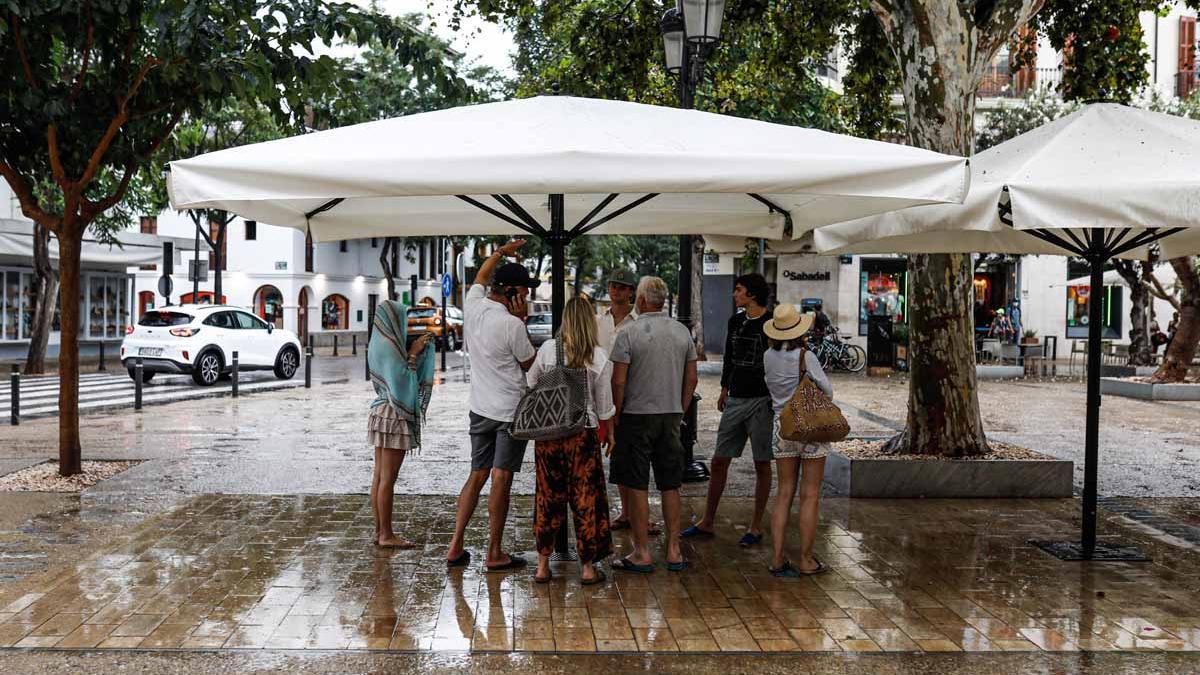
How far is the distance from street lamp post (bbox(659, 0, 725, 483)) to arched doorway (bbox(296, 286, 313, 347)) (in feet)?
130

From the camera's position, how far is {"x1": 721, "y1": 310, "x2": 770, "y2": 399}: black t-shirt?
22.4 ft

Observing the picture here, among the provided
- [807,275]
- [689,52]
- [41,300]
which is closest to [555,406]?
[689,52]

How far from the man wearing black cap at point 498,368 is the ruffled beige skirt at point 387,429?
30.4 inches

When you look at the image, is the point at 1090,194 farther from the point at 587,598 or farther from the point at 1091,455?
the point at 587,598

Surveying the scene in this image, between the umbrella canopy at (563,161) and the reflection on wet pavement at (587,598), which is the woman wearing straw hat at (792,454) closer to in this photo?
the reflection on wet pavement at (587,598)

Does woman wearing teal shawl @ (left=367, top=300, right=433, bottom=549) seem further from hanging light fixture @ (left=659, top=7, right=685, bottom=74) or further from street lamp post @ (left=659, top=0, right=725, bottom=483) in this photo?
hanging light fixture @ (left=659, top=7, right=685, bottom=74)

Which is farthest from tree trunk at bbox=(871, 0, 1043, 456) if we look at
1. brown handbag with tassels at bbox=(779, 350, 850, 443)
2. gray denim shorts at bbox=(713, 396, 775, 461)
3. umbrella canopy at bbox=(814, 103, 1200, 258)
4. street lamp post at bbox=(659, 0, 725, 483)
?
brown handbag with tassels at bbox=(779, 350, 850, 443)

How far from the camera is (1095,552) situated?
6.86 m

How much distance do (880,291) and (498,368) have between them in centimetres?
2814

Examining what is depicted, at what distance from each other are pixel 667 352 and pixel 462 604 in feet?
6.18

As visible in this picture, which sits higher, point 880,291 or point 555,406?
point 880,291

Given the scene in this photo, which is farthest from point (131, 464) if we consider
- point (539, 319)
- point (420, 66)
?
point (539, 319)

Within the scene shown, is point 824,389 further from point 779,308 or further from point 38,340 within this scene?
point 38,340

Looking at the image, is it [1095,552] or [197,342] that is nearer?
[1095,552]
